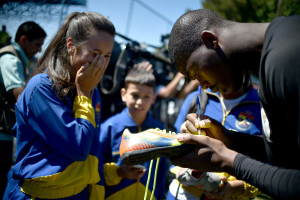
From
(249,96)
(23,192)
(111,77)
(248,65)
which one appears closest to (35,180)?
(23,192)

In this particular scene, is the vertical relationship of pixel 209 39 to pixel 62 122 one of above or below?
above

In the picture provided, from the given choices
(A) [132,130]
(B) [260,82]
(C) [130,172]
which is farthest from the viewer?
(A) [132,130]

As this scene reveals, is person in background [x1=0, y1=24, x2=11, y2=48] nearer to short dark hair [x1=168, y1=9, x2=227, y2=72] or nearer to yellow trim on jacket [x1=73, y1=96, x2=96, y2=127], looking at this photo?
yellow trim on jacket [x1=73, y1=96, x2=96, y2=127]

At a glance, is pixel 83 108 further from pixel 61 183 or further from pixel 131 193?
pixel 131 193

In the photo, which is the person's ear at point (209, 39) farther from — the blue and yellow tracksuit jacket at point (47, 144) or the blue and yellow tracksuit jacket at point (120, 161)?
the blue and yellow tracksuit jacket at point (120, 161)

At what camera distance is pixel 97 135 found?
1.85 metres

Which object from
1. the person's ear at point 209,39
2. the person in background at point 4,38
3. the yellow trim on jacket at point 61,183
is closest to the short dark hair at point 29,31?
the person in background at point 4,38

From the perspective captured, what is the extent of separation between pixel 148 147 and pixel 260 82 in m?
0.61

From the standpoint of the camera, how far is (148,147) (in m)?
1.32

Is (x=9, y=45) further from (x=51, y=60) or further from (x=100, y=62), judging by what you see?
(x=100, y=62)

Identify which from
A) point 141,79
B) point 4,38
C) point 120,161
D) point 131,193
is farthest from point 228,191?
point 4,38

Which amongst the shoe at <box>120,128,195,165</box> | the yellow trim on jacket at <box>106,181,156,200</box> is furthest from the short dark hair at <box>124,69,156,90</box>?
the shoe at <box>120,128,195,165</box>

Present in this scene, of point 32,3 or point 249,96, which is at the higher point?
point 32,3

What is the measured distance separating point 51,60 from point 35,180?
0.75m
